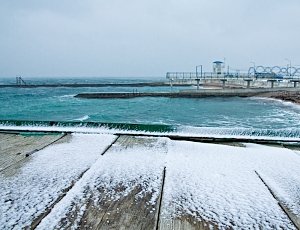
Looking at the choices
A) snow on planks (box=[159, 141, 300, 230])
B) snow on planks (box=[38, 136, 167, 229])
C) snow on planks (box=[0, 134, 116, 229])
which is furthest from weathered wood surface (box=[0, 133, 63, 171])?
snow on planks (box=[159, 141, 300, 230])

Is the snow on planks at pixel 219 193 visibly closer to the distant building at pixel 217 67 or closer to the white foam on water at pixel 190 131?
the white foam on water at pixel 190 131

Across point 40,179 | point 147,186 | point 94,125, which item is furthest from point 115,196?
point 94,125

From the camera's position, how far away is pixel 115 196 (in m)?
1.42

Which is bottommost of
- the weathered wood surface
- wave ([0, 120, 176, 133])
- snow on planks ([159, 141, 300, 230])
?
snow on planks ([159, 141, 300, 230])

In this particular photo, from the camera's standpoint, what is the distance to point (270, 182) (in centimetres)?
159

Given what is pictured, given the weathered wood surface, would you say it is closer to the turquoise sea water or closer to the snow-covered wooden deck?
the snow-covered wooden deck

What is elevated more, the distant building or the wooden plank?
the distant building

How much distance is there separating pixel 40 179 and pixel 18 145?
95cm

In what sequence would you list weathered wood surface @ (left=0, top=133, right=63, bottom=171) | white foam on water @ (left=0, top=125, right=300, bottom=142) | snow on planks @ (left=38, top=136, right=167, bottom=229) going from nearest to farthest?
snow on planks @ (left=38, top=136, right=167, bottom=229) < weathered wood surface @ (left=0, top=133, right=63, bottom=171) < white foam on water @ (left=0, top=125, right=300, bottom=142)

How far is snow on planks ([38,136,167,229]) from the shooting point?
117 centimetres

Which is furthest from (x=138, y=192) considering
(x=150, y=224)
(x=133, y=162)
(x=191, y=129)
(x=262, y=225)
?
(x=191, y=129)

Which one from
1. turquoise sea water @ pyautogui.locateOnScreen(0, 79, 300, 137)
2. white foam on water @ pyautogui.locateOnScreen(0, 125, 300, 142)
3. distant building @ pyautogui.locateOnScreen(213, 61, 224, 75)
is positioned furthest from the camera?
distant building @ pyautogui.locateOnScreen(213, 61, 224, 75)

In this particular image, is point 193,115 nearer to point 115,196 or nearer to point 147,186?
point 147,186

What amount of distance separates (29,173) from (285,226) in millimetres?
1600
